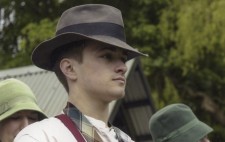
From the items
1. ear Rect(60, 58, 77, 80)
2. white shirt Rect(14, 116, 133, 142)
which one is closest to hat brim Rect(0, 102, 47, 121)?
ear Rect(60, 58, 77, 80)

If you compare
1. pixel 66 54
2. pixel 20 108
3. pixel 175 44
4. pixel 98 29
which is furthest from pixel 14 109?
pixel 175 44

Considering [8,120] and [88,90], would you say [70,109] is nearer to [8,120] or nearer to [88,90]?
[88,90]

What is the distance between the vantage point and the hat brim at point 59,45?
2.35 m

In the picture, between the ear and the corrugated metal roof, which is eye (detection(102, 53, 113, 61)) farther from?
the corrugated metal roof

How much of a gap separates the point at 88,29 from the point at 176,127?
1.40 meters

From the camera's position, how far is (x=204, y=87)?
55.0 feet

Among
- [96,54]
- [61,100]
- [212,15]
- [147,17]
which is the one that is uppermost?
[96,54]

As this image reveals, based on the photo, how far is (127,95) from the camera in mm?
10062

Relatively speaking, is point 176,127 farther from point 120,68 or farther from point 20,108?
point 120,68

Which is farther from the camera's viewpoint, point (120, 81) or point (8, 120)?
point (8, 120)

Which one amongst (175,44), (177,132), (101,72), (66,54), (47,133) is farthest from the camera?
(175,44)

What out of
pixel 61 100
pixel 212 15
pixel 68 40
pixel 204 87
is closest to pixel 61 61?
pixel 68 40

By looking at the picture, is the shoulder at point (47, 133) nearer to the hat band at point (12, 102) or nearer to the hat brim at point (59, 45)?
the hat brim at point (59, 45)

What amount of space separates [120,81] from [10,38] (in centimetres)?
1714
